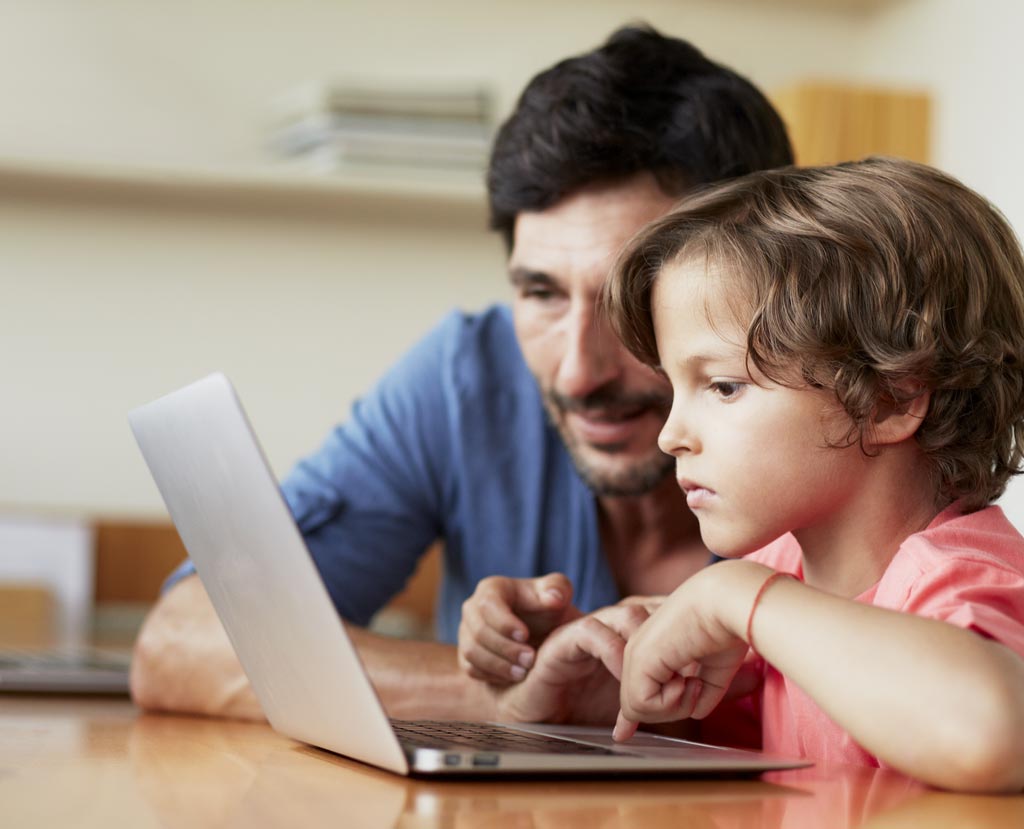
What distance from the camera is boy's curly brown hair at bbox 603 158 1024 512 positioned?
90cm

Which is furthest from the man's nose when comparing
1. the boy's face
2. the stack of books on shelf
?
the stack of books on shelf

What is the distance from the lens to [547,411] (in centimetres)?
160

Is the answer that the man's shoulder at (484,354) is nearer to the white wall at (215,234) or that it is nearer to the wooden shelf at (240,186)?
the wooden shelf at (240,186)

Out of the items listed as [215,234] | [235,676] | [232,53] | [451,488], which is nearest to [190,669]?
[235,676]

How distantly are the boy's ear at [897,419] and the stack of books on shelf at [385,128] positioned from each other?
1.67 metres

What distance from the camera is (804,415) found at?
911 mm

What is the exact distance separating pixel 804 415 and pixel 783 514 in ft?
0.23

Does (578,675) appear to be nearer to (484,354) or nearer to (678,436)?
(678,436)

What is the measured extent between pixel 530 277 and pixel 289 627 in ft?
2.54

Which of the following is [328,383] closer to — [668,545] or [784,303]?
[668,545]

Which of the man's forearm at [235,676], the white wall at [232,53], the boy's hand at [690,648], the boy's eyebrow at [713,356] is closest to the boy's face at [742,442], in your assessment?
the boy's eyebrow at [713,356]

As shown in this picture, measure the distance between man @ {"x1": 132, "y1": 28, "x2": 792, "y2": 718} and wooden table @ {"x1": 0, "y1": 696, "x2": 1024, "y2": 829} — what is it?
0.45m

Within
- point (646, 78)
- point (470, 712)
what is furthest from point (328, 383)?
point (470, 712)

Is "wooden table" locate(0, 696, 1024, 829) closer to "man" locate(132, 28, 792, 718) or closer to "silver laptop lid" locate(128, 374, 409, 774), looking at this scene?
"silver laptop lid" locate(128, 374, 409, 774)
